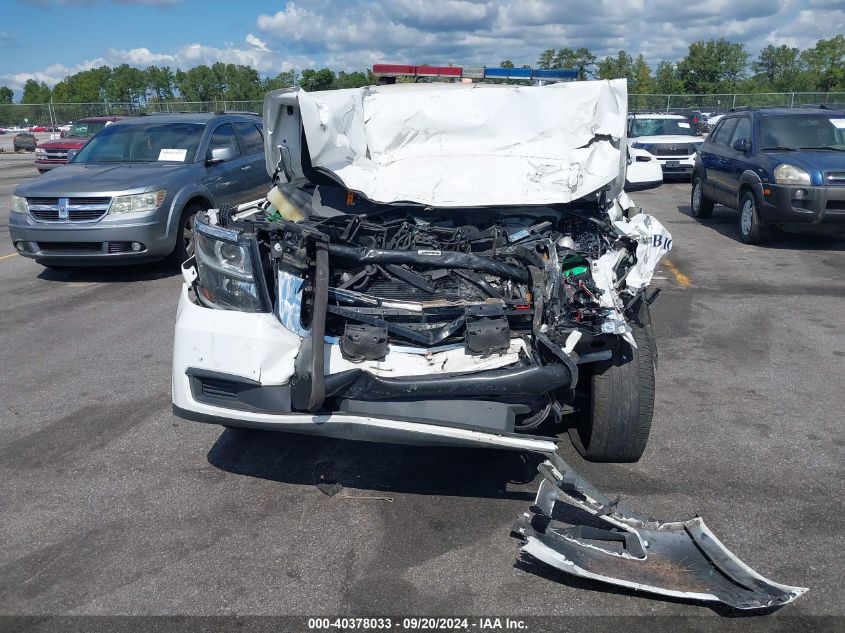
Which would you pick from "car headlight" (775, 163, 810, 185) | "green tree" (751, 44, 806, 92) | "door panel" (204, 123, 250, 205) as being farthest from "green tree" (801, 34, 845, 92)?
"door panel" (204, 123, 250, 205)

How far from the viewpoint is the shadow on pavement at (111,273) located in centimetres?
886

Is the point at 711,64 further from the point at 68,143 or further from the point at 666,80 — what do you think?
the point at 68,143

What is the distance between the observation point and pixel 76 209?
8164 mm

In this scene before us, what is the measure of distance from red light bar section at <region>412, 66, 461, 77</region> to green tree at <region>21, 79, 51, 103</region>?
269 feet

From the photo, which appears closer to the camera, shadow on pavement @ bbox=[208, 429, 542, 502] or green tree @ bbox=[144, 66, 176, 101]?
shadow on pavement @ bbox=[208, 429, 542, 502]

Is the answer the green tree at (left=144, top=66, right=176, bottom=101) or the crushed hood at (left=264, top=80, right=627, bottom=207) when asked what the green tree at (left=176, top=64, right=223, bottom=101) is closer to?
the green tree at (left=144, top=66, right=176, bottom=101)

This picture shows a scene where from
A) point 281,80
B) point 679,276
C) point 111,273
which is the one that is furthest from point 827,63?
point 111,273

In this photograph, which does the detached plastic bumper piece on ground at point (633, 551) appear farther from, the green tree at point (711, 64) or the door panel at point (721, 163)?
the green tree at point (711, 64)

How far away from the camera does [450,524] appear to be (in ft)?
11.7

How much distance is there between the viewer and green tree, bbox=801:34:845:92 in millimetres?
53256

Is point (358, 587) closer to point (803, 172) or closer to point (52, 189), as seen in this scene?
point (52, 189)

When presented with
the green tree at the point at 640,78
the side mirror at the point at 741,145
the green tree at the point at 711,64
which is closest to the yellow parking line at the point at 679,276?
the side mirror at the point at 741,145

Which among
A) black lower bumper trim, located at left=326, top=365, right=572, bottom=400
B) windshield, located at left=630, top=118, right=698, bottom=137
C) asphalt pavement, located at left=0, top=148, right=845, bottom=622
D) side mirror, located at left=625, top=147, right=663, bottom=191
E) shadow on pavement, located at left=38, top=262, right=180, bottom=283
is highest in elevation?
windshield, located at left=630, top=118, right=698, bottom=137

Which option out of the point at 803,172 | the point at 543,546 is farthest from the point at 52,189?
the point at 803,172
